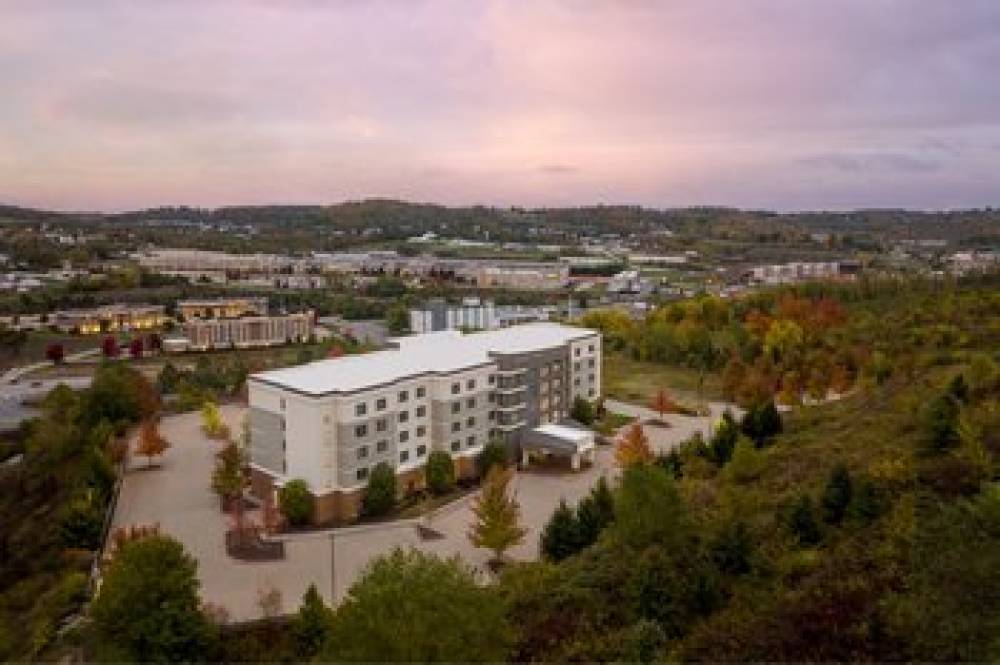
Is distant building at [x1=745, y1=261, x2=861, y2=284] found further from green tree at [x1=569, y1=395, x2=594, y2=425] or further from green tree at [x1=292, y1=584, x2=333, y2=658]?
green tree at [x1=292, y1=584, x2=333, y2=658]

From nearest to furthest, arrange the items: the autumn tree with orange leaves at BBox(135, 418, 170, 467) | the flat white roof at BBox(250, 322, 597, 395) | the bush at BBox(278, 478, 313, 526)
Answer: the bush at BBox(278, 478, 313, 526) → the flat white roof at BBox(250, 322, 597, 395) → the autumn tree with orange leaves at BBox(135, 418, 170, 467)

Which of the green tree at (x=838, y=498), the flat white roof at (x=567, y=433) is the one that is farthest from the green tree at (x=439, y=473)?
the green tree at (x=838, y=498)

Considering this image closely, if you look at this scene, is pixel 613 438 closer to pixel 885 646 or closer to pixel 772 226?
pixel 885 646

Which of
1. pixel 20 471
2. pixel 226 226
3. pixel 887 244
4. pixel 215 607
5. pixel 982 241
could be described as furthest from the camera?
pixel 226 226

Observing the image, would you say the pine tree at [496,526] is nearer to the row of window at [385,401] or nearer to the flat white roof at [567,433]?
the row of window at [385,401]

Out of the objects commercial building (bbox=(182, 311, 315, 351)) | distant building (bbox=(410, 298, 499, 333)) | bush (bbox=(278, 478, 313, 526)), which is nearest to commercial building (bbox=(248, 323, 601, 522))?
bush (bbox=(278, 478, 313, 526))

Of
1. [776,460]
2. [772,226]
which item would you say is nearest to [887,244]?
[772,226]
